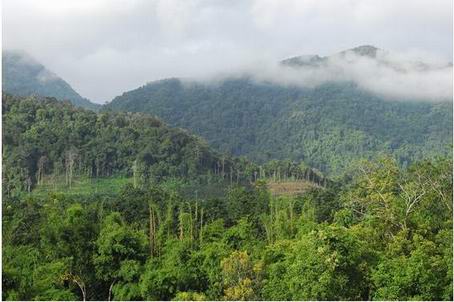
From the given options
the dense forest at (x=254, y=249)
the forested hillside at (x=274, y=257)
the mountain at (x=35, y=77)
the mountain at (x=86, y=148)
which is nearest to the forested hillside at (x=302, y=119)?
the mountain at (x=35, y=77)

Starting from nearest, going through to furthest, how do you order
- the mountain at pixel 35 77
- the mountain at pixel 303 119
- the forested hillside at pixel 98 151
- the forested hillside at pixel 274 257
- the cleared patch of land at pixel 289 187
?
1. the forested hillside at pixel 274 257
2. the forested hillside at pixel 98 151
3. the cleared patch of land at pixel 289 187
4. the mountain at pixel 303 119
5. the mountain at pixel 35 77

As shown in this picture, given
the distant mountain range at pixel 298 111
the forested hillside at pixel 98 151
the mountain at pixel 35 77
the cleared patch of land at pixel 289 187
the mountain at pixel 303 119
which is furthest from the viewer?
A: the mountain at pixel 35 77

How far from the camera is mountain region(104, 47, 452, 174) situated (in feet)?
411

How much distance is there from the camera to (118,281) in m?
21.7

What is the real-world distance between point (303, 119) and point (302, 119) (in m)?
0.25

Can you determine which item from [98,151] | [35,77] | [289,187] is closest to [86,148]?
[98,151]

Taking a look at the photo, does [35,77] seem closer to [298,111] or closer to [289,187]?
[298,111]

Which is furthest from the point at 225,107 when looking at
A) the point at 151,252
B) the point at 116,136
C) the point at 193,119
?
the point at 151,252

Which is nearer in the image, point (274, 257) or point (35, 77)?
point (274, 257)

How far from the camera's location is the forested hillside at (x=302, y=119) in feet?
410

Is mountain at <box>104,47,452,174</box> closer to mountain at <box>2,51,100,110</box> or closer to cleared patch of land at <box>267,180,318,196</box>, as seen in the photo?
mountain at <box>2,51,100,110</box>

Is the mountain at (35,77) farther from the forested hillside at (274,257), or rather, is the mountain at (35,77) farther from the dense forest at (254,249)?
the forested hillside at (274,257)

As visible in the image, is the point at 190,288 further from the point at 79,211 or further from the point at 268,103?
the point at 268,103

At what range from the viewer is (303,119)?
142375mm
